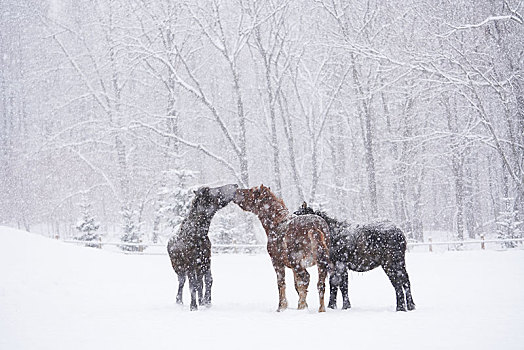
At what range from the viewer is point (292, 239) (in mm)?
6973

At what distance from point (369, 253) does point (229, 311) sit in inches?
96.7

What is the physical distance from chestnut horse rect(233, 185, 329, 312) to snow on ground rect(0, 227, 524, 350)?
1.52 feet

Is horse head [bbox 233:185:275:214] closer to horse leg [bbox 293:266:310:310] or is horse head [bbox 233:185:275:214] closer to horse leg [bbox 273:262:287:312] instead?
horse leg [bbox 273:262:287:312]

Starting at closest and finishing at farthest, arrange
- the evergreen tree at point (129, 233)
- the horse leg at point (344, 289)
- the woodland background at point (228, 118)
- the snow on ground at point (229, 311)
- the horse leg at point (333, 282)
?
the snow on ground at point (229, 311) → the horse leg at point (333, 282) → the horse leg at point (344, 289) → the evergreen tree at point (129, 233) → the woodland background at point (228, 118)

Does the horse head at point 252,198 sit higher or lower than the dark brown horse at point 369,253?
higher

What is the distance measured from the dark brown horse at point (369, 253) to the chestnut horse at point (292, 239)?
1.41 feet

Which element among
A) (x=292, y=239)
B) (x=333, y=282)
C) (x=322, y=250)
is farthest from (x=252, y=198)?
(x=333, y=282)

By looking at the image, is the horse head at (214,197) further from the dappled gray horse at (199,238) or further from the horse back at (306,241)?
the horse back at (306,241)

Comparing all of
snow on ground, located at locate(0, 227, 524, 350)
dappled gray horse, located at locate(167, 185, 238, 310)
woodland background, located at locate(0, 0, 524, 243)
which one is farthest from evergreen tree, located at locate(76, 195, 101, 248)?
dappled gray horse, located at locate(167, 185, 238, 310)

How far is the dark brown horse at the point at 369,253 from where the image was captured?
683 centimetres

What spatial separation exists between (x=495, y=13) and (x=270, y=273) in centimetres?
1269

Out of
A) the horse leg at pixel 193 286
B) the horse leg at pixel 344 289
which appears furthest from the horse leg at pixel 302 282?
the horse leg at pixel 193 286

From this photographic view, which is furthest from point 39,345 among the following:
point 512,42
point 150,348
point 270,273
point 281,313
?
point 512,42

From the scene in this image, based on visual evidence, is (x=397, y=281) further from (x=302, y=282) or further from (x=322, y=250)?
(x=302, y=282)
